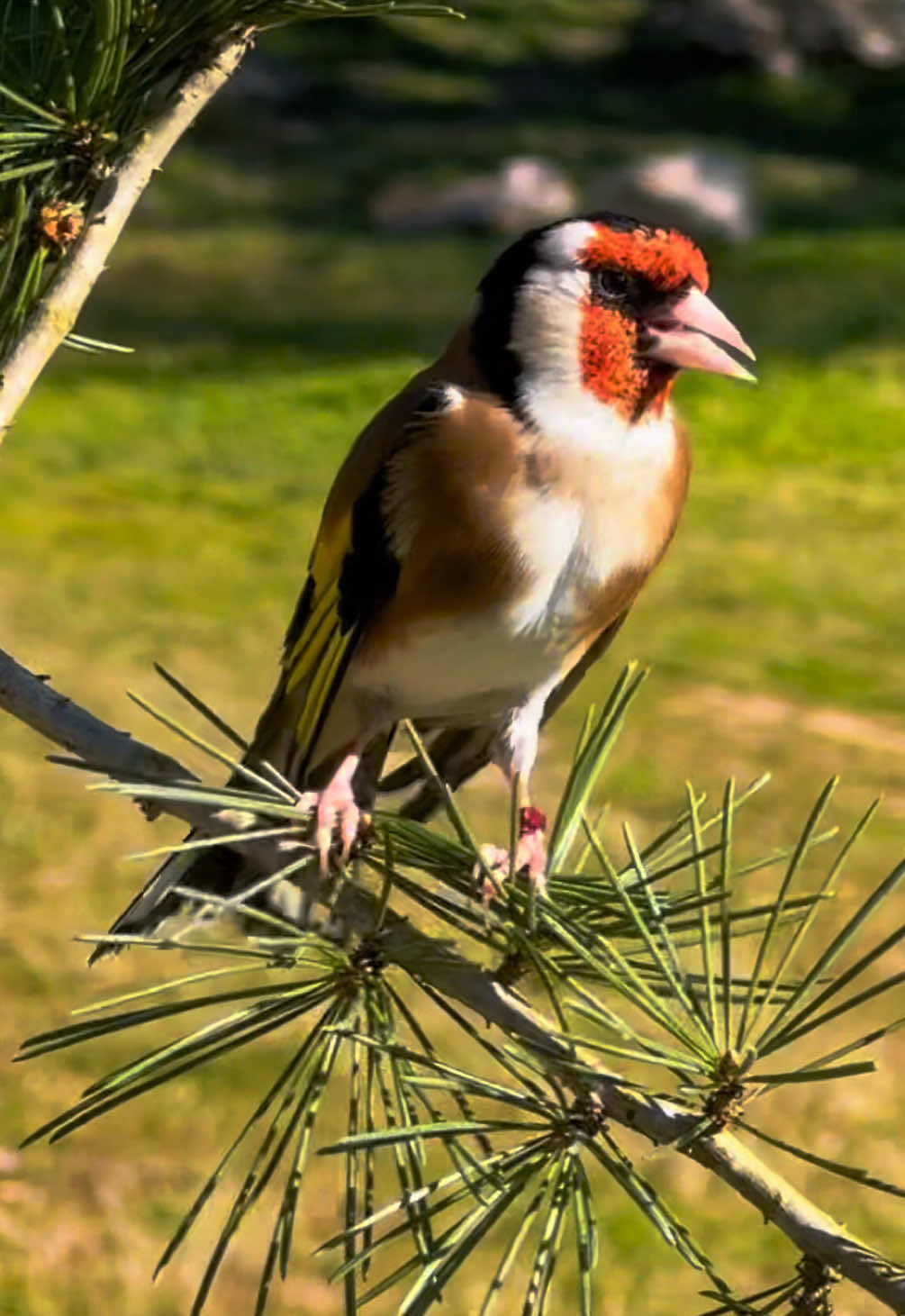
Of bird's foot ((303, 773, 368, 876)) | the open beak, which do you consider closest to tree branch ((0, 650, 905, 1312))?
bird's foot ((303, 773, 368, 876))

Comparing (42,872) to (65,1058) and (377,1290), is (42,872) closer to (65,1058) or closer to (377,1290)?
(65,1058)

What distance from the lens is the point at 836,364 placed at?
621 cm

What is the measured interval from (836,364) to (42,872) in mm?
3870

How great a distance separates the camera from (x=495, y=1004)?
0.79m

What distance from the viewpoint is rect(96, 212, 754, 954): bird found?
1.17 meters

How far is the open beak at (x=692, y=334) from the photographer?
1094 millimetres

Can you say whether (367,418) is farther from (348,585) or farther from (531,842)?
(531,842)

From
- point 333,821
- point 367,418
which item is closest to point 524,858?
point 333,821

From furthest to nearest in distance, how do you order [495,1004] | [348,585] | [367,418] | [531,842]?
[367,418] < [348,585] < [531,842] < [495,1004]

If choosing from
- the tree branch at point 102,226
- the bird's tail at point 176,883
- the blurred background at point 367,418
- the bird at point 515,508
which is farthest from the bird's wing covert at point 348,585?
the blurred background at point 367,418

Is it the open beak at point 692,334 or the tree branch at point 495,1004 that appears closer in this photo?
the tree branch at point 495,1004

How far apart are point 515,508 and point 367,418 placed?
4.32 m

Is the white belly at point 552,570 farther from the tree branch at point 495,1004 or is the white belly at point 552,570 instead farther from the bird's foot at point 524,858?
the tree branch at point 495,1004

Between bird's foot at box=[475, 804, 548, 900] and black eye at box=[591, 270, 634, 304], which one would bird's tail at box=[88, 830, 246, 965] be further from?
black eye at box=[591, 270, 634, 304]
